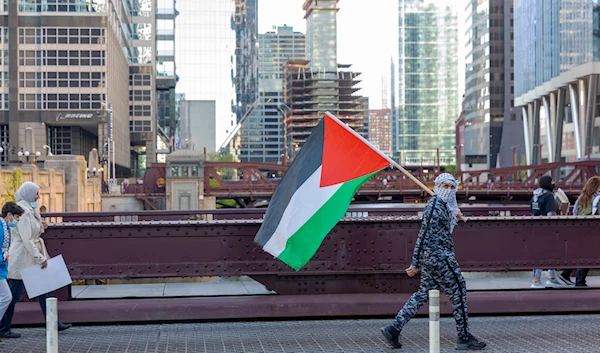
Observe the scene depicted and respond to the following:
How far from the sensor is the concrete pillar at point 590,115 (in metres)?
89.0

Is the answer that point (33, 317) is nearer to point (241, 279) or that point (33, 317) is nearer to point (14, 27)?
point (241, 279)

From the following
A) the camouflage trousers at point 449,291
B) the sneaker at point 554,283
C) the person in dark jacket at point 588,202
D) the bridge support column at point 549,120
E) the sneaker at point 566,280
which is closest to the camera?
the camouflage trousers at point 449,291

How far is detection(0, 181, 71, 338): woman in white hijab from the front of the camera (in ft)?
32.4

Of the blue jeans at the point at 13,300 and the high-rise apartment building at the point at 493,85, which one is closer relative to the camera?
the blue jeans at the point at 13,300

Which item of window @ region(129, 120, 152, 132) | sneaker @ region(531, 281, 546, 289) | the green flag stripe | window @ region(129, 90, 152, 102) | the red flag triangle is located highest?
window @ region(129, 90, 152, 102)

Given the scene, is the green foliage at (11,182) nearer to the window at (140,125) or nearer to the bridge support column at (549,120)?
the bridge support column at (549,120)

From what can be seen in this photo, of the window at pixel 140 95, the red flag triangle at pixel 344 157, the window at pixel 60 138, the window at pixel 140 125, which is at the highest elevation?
the window at pixel 140 95

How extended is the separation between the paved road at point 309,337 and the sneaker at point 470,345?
0.41ft

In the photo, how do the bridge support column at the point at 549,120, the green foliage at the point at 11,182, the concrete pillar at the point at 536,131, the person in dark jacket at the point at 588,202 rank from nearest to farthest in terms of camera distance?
the person in dark jacket at the point at 588,202 → the green foliage at the point at 11,182 → the bridge support column at the point at 549,120 → the concrete pillar at the point at 536,131

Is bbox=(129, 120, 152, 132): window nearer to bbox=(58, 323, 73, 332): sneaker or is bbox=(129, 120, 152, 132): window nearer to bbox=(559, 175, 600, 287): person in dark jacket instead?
bbox=(559, 175, 600, 287): person in dark jacket

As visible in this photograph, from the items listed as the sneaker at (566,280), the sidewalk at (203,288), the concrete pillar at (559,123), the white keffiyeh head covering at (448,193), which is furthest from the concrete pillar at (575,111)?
the white keffiyeh head covering at (448,193)

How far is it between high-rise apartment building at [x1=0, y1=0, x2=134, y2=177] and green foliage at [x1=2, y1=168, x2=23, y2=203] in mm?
61448

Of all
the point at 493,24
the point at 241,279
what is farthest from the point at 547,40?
the point at 241,279

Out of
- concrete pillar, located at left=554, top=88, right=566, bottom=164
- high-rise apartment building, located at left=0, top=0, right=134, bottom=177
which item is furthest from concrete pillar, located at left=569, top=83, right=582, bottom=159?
high-rise apartment building, located at left=0, top=0, right=134, bottom=177
